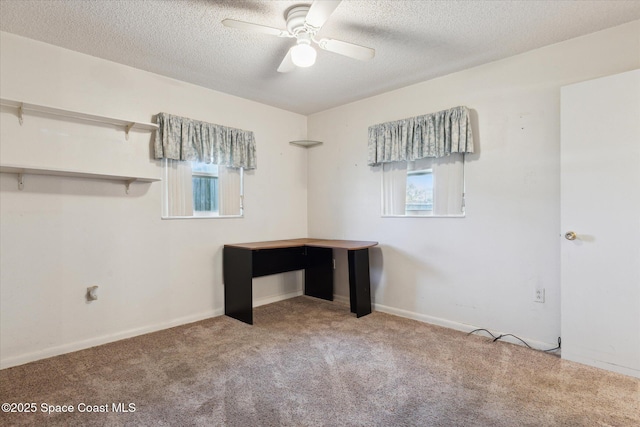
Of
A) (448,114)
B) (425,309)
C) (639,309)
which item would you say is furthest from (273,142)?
(639,309)

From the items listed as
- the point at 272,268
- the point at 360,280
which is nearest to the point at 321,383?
A: the point at 360,280

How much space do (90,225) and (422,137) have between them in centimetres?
306

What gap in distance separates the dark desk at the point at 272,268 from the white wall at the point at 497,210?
34 centimetres

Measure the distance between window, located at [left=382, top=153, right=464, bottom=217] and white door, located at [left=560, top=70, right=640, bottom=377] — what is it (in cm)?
85

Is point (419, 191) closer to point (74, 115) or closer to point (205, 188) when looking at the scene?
point (205, 188)

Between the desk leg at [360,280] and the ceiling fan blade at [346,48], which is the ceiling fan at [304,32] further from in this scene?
the desk leg at [360,280]

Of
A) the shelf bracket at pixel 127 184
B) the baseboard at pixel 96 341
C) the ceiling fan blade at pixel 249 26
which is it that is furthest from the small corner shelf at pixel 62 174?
the ceiling fan blade at pixel 249 26

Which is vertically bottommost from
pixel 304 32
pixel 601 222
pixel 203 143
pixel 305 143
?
pixel 601 222

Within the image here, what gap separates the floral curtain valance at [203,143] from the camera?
307cm

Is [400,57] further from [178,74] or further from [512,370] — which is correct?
[512,370]

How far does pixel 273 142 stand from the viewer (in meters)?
4.11

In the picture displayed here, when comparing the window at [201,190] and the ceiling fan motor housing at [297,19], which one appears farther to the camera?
the window at [201,190]

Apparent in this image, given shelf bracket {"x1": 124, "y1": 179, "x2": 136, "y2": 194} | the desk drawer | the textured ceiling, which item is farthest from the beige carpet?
the textured ceiling

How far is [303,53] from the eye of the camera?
80.5 inches
